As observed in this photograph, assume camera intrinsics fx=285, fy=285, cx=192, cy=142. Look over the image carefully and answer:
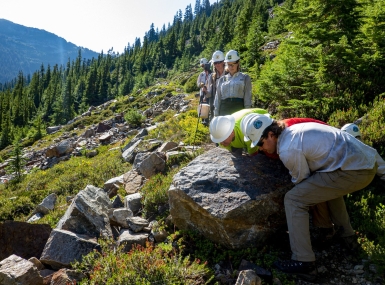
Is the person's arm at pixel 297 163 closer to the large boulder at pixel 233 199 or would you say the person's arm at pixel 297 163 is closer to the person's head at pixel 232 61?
the large boulder at pixel 233 199

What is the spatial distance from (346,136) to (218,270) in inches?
87.8

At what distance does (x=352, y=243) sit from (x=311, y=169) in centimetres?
126

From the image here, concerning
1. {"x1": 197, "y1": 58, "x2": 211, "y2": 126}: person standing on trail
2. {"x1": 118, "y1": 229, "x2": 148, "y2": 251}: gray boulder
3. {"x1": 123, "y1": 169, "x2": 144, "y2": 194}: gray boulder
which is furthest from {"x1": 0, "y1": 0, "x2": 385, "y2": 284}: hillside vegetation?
{"x1": 197, "y1": 58, "x2": 211, "y2": 126}: person standing on trail

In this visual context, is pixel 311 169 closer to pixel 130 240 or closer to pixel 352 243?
pixel 352 243

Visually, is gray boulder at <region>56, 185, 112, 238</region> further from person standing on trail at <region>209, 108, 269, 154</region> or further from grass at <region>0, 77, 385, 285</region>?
person standing on trail at <region>209, 108, 269, 154</region>

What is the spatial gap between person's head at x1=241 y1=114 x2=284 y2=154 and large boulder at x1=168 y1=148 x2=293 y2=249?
710mm

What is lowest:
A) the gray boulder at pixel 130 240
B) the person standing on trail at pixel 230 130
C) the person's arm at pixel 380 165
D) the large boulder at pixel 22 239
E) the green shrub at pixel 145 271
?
the large boulder at pixel 22 239

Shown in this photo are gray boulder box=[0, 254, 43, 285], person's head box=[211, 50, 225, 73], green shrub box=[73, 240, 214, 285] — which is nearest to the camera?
green shrub box=[73, 240, 214, 285]

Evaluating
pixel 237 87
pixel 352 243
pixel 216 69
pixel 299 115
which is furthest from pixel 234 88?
pixel 352 243

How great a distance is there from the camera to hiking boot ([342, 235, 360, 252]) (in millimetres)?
3689

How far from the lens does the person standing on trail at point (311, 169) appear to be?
3.16 meters

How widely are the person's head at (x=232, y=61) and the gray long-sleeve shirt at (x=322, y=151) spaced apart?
2.82 m

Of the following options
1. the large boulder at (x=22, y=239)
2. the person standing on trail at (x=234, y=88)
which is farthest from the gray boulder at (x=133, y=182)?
the person standing on trail at (x=234, y=88)

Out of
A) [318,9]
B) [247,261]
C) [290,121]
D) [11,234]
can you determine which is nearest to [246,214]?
[247,261]
